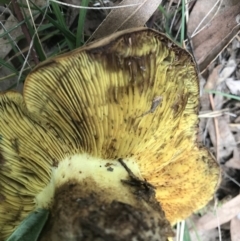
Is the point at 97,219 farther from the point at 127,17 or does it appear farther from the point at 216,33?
the point at 216,33

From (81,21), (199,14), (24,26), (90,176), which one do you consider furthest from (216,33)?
(90,176)

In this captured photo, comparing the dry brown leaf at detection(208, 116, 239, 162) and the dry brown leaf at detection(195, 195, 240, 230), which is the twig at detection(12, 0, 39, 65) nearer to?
the dry brown leaf at detection(208, 116, 239, 162)

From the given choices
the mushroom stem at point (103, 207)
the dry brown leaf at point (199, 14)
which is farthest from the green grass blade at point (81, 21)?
the mushroom stem at point (103, 207)

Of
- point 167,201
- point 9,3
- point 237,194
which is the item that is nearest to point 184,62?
point 167,201

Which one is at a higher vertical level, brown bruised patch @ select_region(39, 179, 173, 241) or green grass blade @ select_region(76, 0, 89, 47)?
green grass blade @ select_region(76, 0, 89, 47)

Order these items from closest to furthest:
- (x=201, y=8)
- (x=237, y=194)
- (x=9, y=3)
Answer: (x=9, y=3) → (x=201, y=8) → (x=237, y=194)

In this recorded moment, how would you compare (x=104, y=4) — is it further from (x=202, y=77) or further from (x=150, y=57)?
(x=150, y=57)

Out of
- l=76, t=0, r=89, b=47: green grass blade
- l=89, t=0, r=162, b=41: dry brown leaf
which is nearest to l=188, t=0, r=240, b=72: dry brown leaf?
l=89, t=0, r=162, b=41: dry brown leaf
